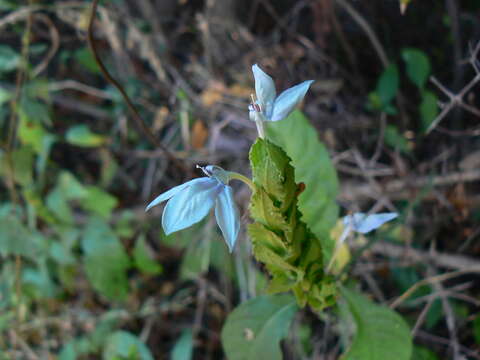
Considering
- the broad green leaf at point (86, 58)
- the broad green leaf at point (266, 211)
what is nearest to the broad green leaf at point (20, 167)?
the broad green leaf at point (86, 58)

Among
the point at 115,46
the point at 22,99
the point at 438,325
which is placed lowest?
the point at 438,325

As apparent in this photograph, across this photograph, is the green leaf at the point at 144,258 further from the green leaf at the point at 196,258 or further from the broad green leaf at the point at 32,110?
the broad green leaf at the point at 32,110

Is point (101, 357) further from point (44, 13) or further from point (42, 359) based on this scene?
point (44, 13)

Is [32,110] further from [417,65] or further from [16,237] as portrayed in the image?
[417,65]

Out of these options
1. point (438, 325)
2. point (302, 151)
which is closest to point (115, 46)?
point (302, 151)

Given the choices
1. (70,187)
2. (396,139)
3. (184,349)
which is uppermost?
(396,139)

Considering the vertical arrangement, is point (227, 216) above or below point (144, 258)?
above

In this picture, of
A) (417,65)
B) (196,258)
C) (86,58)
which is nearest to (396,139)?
(417,65)
